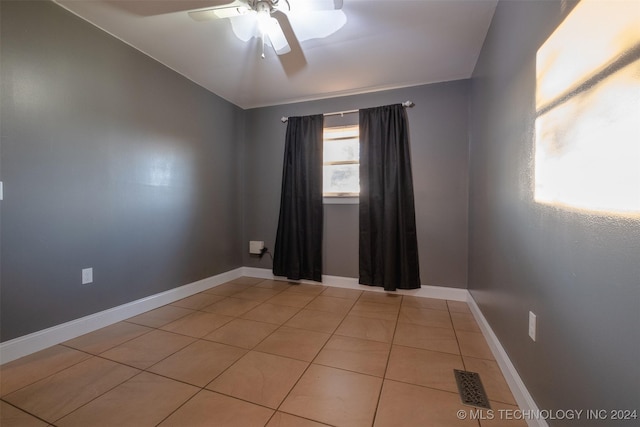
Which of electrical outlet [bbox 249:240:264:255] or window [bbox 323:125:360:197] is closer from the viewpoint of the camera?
window [bbox 323:125:360:197]

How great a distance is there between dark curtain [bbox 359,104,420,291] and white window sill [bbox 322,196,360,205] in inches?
5.1

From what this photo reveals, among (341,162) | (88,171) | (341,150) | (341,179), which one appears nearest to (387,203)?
(341,179)

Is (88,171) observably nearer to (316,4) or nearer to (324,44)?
(316,4)

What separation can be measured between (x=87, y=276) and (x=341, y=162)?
2.68 metres

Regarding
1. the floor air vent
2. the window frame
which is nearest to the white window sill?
the window frame

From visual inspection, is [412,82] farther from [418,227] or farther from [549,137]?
[549,137]

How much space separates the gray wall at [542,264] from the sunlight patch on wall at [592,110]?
74 mm

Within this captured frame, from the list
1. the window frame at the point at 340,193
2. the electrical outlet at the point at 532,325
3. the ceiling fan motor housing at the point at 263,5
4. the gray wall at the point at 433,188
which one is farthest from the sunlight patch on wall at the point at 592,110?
the window frame at the point at 340,193

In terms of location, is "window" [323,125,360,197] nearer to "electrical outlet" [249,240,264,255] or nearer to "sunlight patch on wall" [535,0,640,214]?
"electrical outlet" [249,240,264,255]

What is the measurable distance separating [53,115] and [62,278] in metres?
1.16

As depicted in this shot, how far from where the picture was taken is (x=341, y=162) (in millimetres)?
3104

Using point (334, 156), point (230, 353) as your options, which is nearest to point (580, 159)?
point (230, 353)

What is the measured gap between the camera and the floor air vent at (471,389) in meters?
1.22

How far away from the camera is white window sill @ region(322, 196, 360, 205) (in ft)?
9.80
